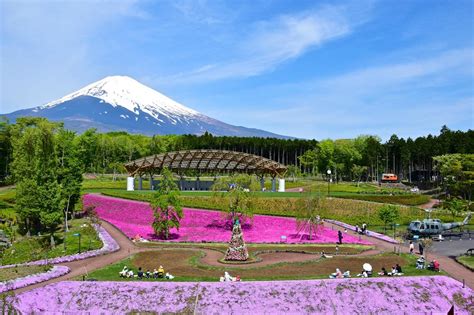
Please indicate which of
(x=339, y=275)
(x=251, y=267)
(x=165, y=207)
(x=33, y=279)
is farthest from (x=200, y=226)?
(x=339, y=275)

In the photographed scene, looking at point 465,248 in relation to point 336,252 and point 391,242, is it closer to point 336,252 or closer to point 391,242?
point 391,242

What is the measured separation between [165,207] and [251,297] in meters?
22.3

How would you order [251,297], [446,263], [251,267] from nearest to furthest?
[251,297], [251,267], [446,263]

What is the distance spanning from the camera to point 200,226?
52.6 meters

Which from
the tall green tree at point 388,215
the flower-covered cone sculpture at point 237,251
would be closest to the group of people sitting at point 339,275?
the flower-covered cone sculpture at point 237,251

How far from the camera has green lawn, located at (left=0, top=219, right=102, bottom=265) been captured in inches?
1563

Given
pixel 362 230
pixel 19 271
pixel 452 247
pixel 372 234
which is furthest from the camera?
pixel 362 230

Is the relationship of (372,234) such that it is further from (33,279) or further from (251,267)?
(33,279)

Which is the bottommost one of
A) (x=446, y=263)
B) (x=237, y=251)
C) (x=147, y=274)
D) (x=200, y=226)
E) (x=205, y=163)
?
(x=446, y=263)

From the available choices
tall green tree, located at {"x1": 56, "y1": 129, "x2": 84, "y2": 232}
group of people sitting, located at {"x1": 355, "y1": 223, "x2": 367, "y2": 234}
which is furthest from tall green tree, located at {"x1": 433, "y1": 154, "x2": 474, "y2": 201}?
tall green tree, located at {"x1": 56, "y1": 129, "x2": 84, "y2": 232}

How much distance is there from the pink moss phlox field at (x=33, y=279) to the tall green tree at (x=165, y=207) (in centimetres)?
1459

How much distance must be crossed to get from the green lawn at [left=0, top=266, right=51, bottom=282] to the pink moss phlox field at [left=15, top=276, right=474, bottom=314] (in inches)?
179

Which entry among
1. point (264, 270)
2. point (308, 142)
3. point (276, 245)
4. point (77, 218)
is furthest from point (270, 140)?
point (264, 270)

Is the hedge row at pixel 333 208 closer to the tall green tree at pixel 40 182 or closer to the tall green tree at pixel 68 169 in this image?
the tall green tree at pixel 68 169
